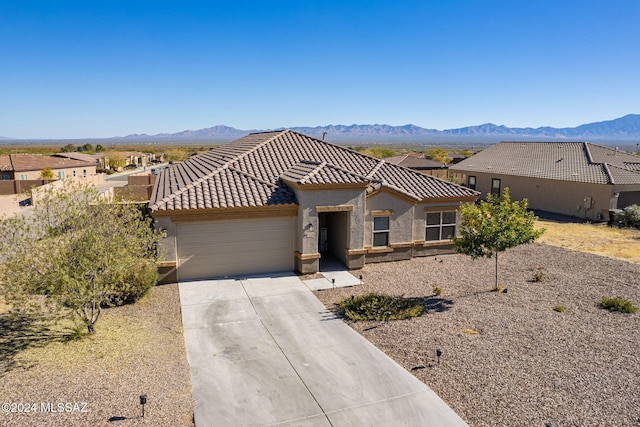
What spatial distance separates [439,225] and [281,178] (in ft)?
23.0

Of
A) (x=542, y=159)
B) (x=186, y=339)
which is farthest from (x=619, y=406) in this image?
(x=542, y=159)

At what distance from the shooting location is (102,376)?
30.4 ft

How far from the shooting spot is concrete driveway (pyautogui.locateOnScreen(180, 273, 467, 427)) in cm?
827

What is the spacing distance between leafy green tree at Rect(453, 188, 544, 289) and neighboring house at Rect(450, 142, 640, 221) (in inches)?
678

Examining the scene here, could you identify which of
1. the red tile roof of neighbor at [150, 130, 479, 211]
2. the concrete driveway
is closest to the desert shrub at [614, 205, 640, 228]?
the red tile roof of neighbor at [150, 130, 479, 211]

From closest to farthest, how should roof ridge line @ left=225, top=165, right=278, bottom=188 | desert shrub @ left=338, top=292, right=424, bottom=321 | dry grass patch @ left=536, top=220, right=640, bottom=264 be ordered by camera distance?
desert shrub @ left=338, top=292, right=424, bottom=321
roof ridge line @ left=225, top=165, right=278, bottom=188
dry grass patch @ left=536, top=220, right=640, bottom=264

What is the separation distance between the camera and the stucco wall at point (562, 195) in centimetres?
2814

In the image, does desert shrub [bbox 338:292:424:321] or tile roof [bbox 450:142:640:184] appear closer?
desert shrub [bbox 338:292:424:321]

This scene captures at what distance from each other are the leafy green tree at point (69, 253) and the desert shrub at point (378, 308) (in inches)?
232

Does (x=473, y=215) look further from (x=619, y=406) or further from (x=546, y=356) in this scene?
(x=619, y=406)

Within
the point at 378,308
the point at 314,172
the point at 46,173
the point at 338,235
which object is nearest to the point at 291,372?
the point at 378,308

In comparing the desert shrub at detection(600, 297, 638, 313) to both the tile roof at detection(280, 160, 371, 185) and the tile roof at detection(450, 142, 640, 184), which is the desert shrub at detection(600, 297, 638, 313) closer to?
the tile roof at detection(280, 160, 371, 185)

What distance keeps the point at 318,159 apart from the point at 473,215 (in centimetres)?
862

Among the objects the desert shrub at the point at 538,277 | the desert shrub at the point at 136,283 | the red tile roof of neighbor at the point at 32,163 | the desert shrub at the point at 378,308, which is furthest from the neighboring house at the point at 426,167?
the red tile roof of neighbor at the point at 32,163
